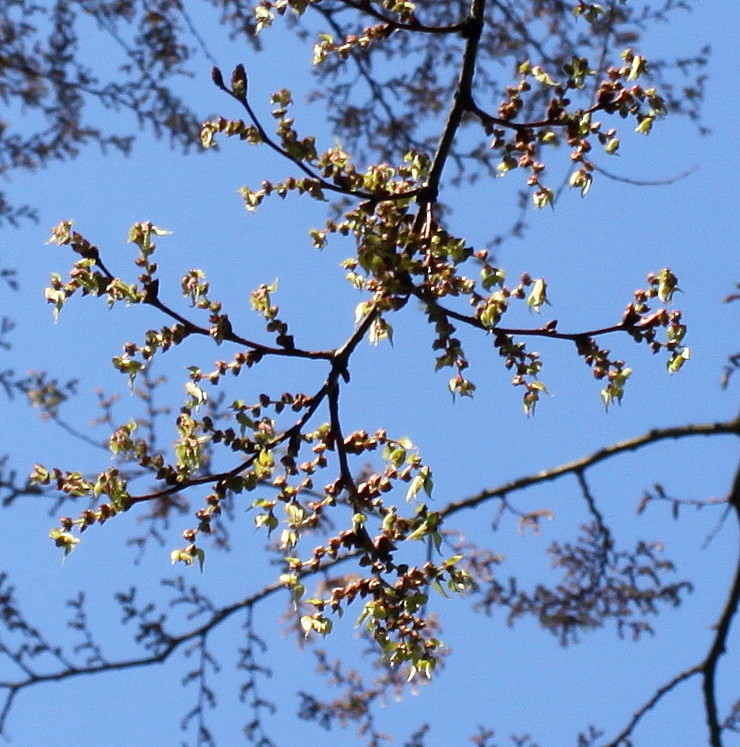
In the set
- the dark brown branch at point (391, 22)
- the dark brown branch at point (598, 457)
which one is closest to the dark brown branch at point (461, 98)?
the dark brown branch at point (391, 22)

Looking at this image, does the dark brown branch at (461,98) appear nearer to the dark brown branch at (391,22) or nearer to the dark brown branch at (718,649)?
the dark brown branch at (391,22)

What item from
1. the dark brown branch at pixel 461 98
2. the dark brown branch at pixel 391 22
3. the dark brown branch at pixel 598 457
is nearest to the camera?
the dark brown branch at pixel 391 22

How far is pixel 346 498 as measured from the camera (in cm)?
296

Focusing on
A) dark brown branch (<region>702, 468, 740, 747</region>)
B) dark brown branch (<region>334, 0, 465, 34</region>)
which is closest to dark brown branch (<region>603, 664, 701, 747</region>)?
dark brown branch (<region>702, 468, 740, 747</region>)

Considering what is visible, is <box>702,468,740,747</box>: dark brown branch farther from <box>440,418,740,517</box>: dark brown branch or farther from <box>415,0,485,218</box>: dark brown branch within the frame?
<box>415,0,485,218</box>: dark brown branch

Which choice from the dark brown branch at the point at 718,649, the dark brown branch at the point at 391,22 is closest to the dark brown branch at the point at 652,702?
the dark brown branch at the point at 718,649

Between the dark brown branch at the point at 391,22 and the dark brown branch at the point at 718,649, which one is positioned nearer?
the dark brown branch at the point at 391,22

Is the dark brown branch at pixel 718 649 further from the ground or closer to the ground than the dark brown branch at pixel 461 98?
closer to the ground

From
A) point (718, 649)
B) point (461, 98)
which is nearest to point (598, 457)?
point (718, 649)

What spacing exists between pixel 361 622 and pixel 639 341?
40.2 inches

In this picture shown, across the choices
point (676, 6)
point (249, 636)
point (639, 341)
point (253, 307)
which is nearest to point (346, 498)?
point (253, 307)

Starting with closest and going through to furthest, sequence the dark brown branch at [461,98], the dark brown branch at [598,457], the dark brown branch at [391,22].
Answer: the dark brown branch at [391,22], the dark brown branch at [461,98], the dark brown branch at [598,457]

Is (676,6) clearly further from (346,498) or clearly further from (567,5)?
(346,498)

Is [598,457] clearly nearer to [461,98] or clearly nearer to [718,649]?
[718,649]
